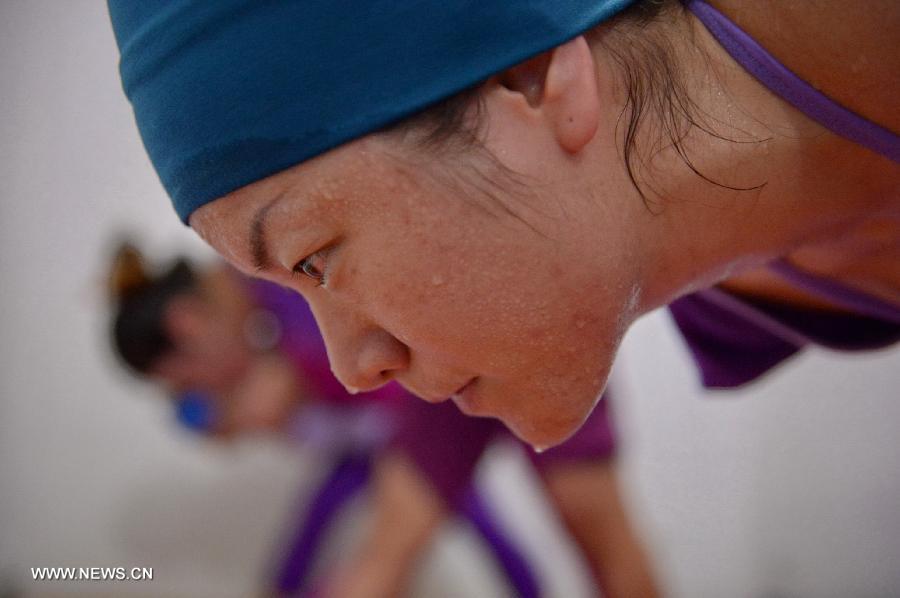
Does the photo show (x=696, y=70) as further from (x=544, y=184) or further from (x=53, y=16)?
(x=53, y=16)

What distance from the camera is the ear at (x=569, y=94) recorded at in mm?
444

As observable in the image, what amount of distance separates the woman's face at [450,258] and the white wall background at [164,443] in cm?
120

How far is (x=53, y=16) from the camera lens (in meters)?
1.78

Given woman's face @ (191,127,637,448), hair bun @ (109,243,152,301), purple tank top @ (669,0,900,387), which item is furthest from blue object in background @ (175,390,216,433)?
woman's face @ (191,127,637,448)

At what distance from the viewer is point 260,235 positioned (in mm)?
467

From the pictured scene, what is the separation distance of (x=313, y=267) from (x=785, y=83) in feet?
0.94

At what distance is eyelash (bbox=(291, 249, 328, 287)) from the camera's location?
474 millimetres

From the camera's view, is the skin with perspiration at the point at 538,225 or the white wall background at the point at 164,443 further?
the white wall background at the point at 164,443

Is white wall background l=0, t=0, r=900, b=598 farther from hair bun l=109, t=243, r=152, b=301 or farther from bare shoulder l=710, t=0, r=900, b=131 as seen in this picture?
bare shoulder l=710, t=0, r=900, b=131

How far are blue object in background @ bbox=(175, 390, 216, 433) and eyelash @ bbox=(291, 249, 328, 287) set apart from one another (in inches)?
52.2

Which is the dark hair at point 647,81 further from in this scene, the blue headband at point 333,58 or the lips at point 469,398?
the lips at point 469,398

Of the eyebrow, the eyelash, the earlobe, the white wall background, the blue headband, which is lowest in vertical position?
the white wall background

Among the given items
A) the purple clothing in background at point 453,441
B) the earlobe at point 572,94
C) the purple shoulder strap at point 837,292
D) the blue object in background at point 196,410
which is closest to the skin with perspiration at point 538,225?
the earlobe at point 572,94

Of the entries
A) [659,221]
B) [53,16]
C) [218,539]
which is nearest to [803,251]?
[659,221]
